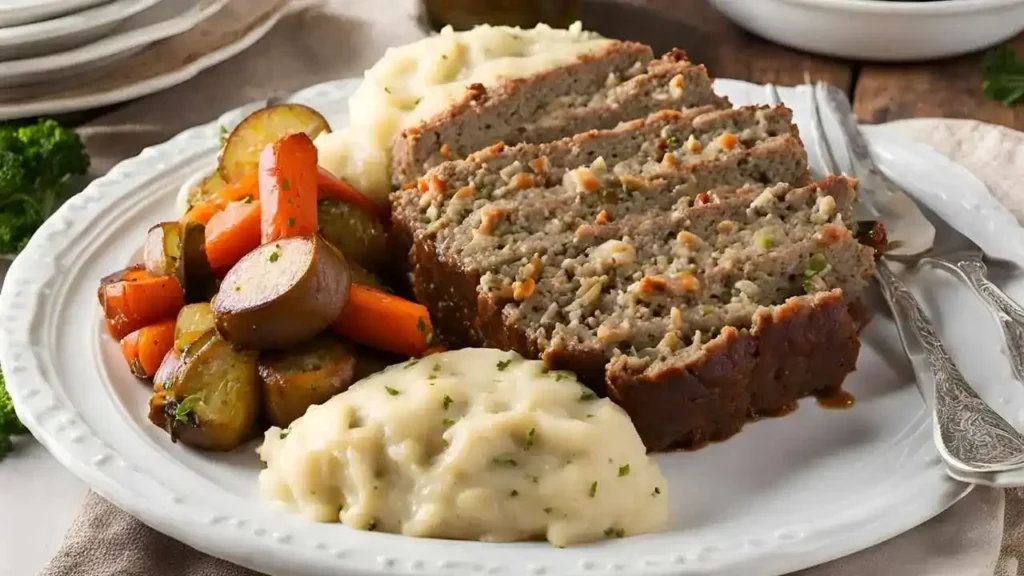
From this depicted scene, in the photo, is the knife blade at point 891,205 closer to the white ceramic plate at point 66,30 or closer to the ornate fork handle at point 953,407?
the ornate fork handle at point 953,407

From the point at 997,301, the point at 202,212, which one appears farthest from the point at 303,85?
the point at 997,301

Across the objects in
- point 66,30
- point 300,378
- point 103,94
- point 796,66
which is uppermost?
point 66,30

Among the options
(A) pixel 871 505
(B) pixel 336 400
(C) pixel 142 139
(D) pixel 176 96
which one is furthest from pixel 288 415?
(D) pixel 176 96

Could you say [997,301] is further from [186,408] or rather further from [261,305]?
[186,408]

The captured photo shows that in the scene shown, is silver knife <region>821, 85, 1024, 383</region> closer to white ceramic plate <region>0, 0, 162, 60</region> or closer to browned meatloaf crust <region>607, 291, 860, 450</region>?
browned meatloaf crust <region>607, 291, 860, 450</region>

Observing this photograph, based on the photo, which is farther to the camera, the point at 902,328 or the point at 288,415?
the point at 902,328

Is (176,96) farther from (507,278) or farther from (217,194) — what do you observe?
(507,278)

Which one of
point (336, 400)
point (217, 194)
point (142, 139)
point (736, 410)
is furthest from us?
point (142, 139)
